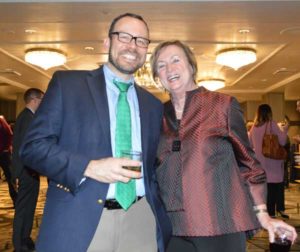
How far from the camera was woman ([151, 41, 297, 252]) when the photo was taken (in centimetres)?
160

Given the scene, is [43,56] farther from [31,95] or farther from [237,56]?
[31,95]

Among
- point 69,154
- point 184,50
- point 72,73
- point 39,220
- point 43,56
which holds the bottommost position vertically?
point 39,220

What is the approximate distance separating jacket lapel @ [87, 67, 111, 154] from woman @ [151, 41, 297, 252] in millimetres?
330

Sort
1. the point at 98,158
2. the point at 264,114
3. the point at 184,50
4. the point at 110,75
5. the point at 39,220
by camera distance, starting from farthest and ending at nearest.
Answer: the point at 39,220, the point at 264,114, the point at 184,50, the point at 110,75, the point at 98,158

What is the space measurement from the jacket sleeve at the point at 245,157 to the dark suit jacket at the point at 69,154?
0.52 metres

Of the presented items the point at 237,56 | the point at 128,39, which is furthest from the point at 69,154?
the point at 237,56

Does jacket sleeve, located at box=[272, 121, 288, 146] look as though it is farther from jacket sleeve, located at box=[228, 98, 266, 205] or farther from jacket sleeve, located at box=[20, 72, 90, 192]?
jacket sleeve, located at box=[20, 72, 90, 192]

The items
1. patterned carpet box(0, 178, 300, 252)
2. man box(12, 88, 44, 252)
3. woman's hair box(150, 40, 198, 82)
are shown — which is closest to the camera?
woman's hair box(150, 40, 198, 82)

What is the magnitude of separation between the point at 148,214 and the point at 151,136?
1.02 ft

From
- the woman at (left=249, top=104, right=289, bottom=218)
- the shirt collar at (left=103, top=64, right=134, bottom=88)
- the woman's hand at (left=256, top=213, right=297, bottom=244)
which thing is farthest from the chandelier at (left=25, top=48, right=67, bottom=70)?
the woman's hand at (left=256, top=213, right=297, bottom=244)

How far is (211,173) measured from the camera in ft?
5.30

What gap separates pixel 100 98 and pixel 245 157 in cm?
64

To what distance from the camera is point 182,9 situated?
535cm

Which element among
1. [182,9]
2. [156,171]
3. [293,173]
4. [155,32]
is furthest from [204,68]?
[156,171]
